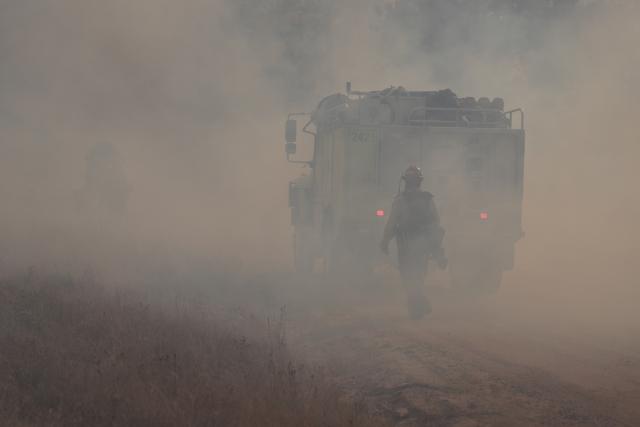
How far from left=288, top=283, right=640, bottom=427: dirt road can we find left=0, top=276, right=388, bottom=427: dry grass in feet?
2.38

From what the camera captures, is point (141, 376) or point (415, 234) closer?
point (141, 376)

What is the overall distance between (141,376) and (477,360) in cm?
347

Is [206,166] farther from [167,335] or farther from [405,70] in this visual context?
[167,335]

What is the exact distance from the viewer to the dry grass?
546 centimetres

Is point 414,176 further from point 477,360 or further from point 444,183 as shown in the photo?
point 477,360

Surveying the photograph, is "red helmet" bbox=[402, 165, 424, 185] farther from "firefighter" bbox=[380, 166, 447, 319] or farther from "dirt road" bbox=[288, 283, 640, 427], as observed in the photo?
"dirt road" bbox=[288, 283, 640, 427]

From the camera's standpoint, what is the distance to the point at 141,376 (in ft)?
20.3

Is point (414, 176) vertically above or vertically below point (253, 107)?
below

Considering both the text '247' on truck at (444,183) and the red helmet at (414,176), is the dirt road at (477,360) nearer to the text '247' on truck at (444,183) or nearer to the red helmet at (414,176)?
the text '247' on truck at (444,183)

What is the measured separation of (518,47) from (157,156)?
19.7 meters

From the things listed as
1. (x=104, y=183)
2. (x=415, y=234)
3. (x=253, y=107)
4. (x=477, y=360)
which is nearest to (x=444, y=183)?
(x=415, y=234)

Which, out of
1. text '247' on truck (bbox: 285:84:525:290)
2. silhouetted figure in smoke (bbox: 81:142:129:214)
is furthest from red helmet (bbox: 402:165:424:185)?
silhouetted figure in smoke (bbox: 81:142:129:214)

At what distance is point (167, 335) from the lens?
7754 mm

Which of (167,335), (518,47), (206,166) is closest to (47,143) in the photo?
(206,166)
